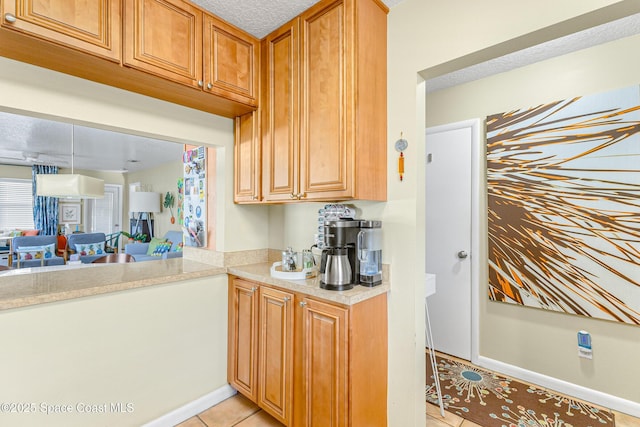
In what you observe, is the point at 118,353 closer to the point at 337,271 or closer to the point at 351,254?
the point at 337,271

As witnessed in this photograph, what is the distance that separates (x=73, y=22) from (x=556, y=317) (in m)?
3.36

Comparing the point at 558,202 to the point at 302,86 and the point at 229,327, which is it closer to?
the point at 302,86

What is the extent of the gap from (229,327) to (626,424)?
8.52ft

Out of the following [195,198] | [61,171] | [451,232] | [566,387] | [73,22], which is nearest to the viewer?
[73,22]

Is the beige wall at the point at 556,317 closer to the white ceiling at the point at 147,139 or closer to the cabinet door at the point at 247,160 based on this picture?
the white ceiling at the point at 147,139

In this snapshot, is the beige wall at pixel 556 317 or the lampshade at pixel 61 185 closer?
the beige wall at pixel 556 317

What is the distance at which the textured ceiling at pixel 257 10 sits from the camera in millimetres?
1655

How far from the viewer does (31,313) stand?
1.37 meters

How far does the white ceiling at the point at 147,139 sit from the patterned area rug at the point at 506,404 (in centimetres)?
233

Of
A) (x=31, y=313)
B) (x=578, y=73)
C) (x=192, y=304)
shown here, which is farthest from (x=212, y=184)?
(x=578, y=73)

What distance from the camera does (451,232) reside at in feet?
8.71

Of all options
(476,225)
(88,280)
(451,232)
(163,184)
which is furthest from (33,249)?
(476,225)

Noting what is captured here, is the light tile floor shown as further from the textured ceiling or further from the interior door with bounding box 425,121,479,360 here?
the textured ceiling

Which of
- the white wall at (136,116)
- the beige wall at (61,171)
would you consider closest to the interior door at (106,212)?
the beige wall at (61,171)
